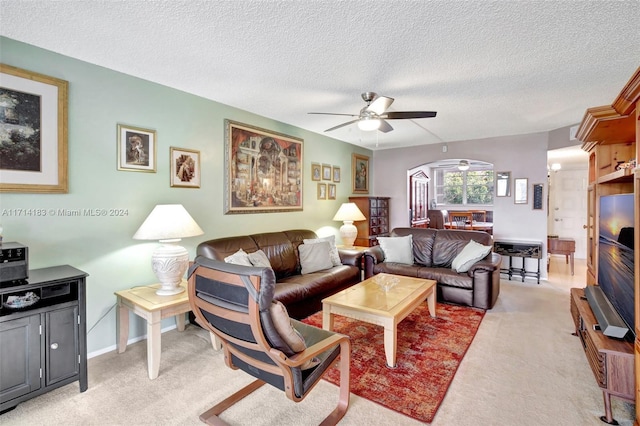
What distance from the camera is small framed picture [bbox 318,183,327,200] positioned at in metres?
5.61

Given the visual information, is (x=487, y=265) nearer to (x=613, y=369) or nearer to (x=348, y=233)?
(x=613, y=369)

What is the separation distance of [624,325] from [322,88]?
3.14 m

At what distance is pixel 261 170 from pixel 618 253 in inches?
149

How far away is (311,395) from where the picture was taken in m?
2.21

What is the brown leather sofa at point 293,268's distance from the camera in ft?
11.2

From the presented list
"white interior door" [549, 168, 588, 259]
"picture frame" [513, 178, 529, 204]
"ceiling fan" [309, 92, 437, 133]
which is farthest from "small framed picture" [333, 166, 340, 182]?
"white interior door" [549, 168, 588, 259]

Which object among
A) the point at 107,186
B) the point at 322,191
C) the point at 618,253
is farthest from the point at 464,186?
the point at 107,186

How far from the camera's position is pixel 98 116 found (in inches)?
110

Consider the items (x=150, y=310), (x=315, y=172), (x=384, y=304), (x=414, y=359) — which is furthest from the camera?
(x=315, y=172)

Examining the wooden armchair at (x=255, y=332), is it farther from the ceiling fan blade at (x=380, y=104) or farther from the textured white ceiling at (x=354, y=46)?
the ceiling fan blade at (x=380, y=104)

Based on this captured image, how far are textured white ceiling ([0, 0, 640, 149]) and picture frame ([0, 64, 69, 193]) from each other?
1.01ft

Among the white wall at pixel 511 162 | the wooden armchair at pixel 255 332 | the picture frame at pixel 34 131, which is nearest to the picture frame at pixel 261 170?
the picture frame at pixel 34 131

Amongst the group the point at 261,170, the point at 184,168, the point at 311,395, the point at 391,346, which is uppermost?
the point at 261,170

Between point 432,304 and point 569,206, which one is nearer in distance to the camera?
point 432,304
